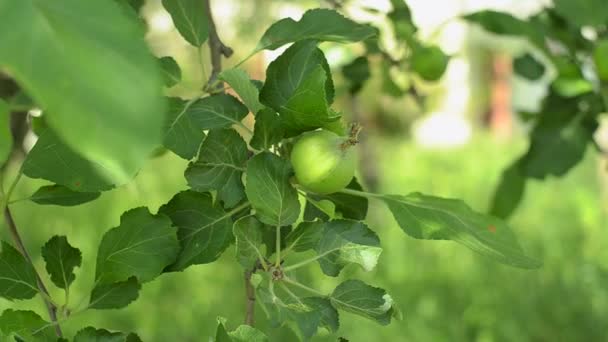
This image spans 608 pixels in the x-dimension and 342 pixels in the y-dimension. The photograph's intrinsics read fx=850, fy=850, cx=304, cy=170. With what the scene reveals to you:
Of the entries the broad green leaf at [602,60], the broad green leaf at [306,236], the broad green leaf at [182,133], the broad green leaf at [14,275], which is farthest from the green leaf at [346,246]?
the broad green leaf at [602,60]

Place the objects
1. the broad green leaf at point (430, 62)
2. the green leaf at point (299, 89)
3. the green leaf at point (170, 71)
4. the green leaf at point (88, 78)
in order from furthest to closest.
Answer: the broad green leaf at point (430, 62)
the green leaf at point (170, 71)
the green leaf at point (299, 89)
the green leaf at point (88, 78)

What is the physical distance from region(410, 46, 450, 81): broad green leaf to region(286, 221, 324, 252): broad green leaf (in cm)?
52

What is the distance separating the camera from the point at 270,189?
0.57 meters

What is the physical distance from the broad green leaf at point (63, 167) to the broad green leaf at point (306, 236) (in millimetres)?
131

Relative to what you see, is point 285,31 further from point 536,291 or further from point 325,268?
point 536,291

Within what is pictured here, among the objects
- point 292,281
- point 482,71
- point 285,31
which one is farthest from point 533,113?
point 482,71

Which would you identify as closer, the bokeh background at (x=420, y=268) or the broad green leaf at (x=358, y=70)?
the broad green leaf at (x=358, y=70)

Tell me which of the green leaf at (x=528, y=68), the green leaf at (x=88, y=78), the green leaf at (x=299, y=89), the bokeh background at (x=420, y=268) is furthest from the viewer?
the bokeh background at (x=420, y=268)

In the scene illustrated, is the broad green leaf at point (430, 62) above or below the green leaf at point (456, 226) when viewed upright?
below

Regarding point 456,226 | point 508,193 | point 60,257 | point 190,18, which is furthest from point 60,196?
point 508,193

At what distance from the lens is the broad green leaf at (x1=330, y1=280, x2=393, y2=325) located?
1.85 ft

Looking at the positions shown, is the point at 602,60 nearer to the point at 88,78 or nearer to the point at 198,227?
the point at 198,227

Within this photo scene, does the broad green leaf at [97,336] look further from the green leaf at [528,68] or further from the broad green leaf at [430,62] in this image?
the green leaf at [528,68]

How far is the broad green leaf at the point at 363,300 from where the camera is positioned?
562mm
